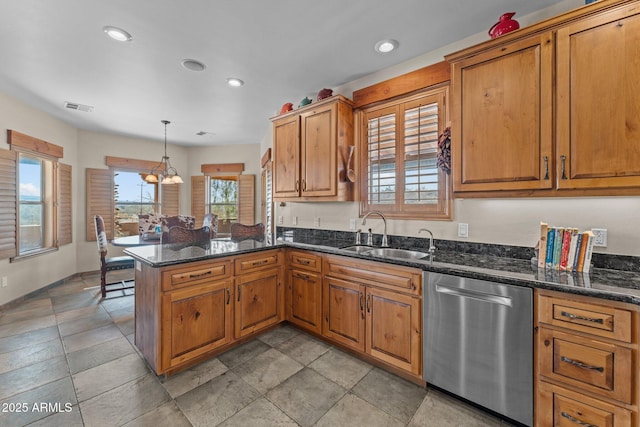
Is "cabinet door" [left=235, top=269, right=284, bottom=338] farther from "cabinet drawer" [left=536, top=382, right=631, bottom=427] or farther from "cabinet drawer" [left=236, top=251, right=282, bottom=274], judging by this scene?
"cabinet drawer" [left=536, top=382, right=631, bottom=427]

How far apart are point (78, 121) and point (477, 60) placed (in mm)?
5637

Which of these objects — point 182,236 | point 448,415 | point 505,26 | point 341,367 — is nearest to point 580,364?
point 448,415

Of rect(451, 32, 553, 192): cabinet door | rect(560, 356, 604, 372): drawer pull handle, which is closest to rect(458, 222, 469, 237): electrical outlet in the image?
rect(451, 32, 553, 192): cabinet door

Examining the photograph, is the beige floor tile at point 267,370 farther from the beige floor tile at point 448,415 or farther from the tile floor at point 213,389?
the beige floor tile at point 448,415

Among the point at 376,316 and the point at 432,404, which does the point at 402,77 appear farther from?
the point at 432,404

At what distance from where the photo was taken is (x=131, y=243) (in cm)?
355

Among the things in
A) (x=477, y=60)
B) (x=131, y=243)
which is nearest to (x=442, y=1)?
(x=477, y=60)

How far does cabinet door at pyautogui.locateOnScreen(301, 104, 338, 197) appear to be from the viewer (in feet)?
9.12

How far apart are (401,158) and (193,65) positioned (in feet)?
7.36

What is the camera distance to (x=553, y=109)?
1.61m

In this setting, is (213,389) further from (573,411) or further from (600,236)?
(600,236)

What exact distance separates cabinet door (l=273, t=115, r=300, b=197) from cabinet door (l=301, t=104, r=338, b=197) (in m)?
0.09

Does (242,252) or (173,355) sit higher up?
(242,252)

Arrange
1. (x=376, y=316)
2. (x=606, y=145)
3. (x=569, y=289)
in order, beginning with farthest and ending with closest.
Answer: (x=376, y=316)
(x=606, y=145)
(x=569, y=289)
